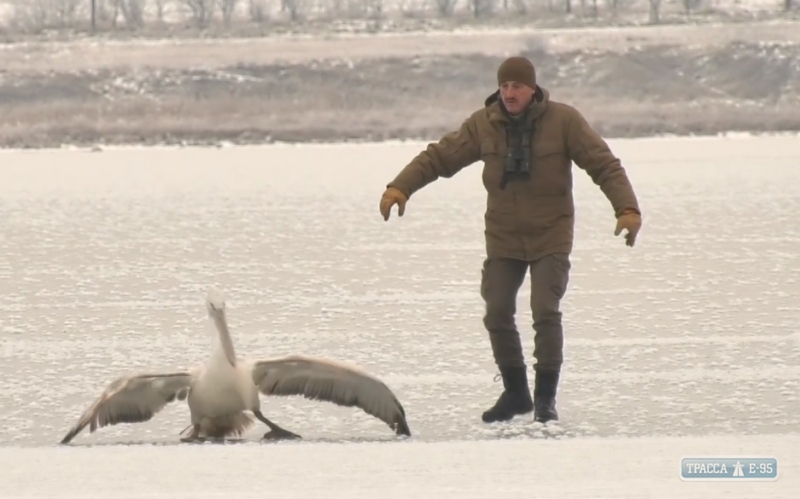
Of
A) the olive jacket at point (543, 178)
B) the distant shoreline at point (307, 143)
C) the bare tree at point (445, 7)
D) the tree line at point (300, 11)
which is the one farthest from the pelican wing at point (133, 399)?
the bare tree at point (445, 7)

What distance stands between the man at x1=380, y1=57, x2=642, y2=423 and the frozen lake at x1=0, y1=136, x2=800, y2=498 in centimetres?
29

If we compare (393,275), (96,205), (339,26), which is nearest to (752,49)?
(339,26)

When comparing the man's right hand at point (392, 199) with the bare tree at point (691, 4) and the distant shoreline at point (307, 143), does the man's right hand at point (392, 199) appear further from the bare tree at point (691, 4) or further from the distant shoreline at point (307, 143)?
the bare tree at point (691, 4)

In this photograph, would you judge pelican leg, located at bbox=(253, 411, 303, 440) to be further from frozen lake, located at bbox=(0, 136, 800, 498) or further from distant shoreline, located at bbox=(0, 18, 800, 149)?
distant shoreline, located at bbox=(0, 18, 800, 149)

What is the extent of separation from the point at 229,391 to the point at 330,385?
0.36 metres

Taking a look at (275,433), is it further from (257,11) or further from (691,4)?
(257,11)

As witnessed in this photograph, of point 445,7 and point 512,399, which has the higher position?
point 445,7

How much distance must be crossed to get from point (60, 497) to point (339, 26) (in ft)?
→ 147

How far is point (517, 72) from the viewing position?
15.2ft

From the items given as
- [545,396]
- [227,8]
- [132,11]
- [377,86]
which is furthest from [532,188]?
[227,8]

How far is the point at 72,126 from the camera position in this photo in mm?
24859

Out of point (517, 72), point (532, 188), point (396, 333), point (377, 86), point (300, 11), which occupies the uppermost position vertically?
point (517, 72)

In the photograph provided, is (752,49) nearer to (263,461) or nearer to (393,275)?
(393,275)
